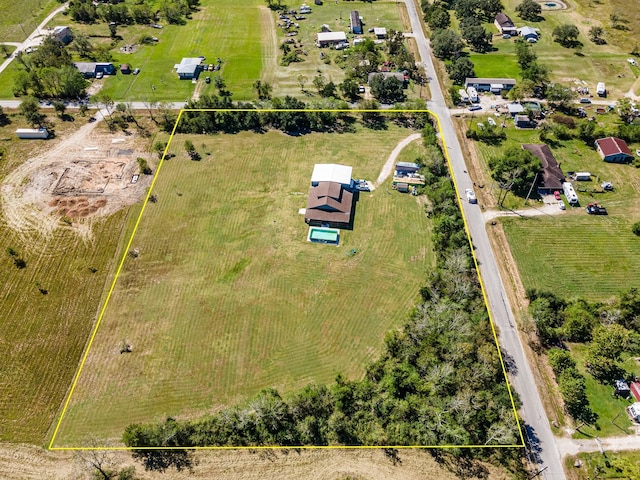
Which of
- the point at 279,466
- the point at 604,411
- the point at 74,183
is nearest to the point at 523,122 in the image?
the point at 604,411

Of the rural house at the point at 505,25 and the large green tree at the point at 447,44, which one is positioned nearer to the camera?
the large green tree at the point at 447,44

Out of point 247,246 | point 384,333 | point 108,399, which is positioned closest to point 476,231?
point 384,333

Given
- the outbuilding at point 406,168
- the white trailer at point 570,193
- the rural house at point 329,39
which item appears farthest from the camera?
the rural house at point 329,39

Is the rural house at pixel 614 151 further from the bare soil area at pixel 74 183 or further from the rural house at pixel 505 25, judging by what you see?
the bare soil area at pixel 74 183

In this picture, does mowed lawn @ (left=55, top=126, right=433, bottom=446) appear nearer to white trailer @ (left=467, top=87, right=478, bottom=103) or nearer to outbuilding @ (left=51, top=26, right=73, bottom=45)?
white trailer @ (left=467, top=87, right=478, bottom=103)

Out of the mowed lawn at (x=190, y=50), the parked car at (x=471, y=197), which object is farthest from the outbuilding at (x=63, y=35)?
the parked car at (x=471, y=197)

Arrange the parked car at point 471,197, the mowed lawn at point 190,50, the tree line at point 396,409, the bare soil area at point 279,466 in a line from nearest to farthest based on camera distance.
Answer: the bare soil area at point 279,466
the tree line at point 396,409
the parked car at point 471,197
the mowed lawn at point 190,50

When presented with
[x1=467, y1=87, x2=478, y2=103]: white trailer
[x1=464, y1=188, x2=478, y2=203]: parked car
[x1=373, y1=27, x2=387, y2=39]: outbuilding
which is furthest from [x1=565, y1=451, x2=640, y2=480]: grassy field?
[x1=373, y1=27, x2=387, y2=39]: outbuilding
